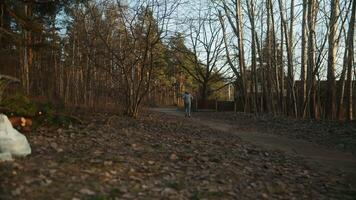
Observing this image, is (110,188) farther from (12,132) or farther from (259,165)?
(259,165)

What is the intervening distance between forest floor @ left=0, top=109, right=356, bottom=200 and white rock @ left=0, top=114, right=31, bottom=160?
233 mm

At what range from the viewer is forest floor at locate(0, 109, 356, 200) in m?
6.53

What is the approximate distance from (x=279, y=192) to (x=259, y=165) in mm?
2067

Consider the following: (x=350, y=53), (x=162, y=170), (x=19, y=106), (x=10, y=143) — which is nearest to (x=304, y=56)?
(x=350, y=53)

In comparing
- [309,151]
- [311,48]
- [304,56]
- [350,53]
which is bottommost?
[309,151]

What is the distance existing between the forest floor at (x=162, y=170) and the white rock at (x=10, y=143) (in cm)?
23

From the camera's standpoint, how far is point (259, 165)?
9.38 metres

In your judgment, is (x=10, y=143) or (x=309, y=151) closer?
(x=10, y=143)

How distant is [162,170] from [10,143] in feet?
8.63

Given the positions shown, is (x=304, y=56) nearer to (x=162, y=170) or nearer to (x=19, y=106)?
(x=19, y=106)

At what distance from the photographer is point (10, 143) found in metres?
7.92

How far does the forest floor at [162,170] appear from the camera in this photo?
653 centimetres

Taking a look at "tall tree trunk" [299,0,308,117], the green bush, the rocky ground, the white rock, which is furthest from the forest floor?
"tall tree trunk" [299,0,308,117]

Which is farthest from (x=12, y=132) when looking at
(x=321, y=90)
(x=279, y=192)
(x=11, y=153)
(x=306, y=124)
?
(x=321, y=90)
